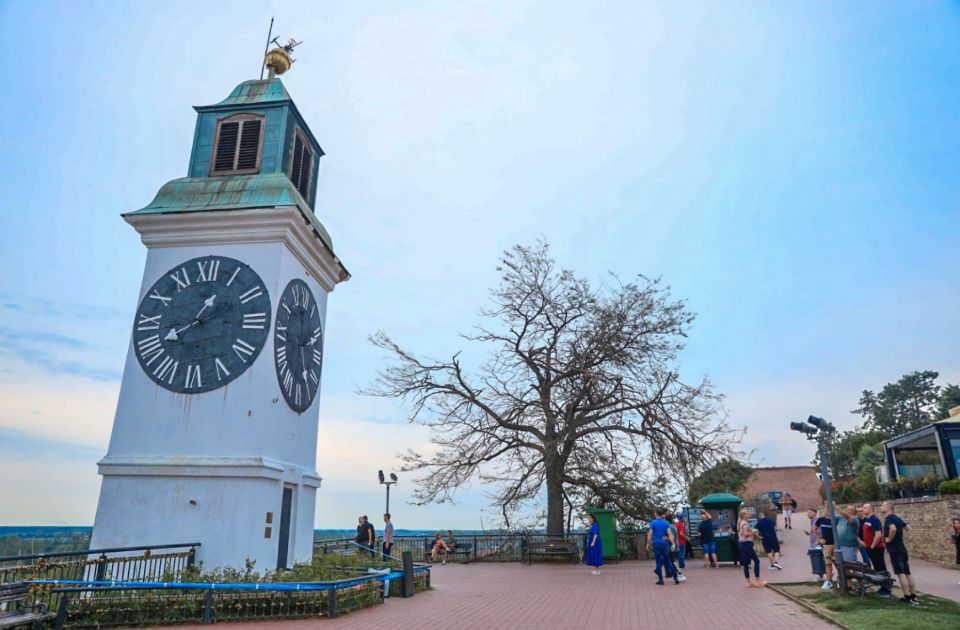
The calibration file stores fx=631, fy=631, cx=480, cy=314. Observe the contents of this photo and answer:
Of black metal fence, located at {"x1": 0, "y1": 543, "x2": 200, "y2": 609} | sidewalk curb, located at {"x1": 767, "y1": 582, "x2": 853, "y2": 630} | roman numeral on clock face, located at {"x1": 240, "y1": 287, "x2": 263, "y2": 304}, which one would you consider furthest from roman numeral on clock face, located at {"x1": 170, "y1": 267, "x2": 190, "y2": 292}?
sidewalk curb, located at {"x1": 767, "y1": 582, "x2": 853, "y2": 630}

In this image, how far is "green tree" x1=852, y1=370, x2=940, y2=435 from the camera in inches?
2532

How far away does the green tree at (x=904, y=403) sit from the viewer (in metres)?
64.3

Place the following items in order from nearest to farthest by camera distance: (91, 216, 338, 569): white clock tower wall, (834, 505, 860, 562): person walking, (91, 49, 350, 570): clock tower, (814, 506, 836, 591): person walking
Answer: (834, 505, 860, 562): person walking, (814, 506, 836, 591): person walking, (91, 216, 338, 569): white clock tower wall, (91, 49, 350, 570): clock tower

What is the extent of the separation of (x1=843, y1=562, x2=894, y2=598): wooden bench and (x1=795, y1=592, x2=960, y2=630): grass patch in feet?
0.68

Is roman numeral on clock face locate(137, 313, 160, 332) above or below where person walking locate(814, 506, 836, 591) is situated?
above

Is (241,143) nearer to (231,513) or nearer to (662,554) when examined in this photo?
(231,513)

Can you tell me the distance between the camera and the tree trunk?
2288 cm

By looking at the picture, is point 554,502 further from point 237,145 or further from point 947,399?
point 947,399

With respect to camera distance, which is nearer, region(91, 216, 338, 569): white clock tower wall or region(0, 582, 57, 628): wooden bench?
region(0, 582, 57, 628): wooden bench

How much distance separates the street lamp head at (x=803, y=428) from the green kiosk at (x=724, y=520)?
7.27m

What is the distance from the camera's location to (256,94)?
1670 cm

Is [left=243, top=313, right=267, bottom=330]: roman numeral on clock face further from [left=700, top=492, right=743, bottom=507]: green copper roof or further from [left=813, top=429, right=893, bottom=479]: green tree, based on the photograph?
[left=813, top=429, right=893, bottom=479]: green tree

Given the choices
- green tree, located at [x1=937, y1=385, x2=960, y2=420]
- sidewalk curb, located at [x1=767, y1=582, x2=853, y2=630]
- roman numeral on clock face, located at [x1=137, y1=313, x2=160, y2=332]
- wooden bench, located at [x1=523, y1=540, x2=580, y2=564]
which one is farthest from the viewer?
green tree, located at [x1=937, y1=385, x2=960, y2=420]

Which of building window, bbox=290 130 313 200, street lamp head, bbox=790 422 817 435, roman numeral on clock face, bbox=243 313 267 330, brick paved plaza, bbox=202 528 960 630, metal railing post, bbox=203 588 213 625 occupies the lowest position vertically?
brick paved plaza, bbox=202 528 960 630
